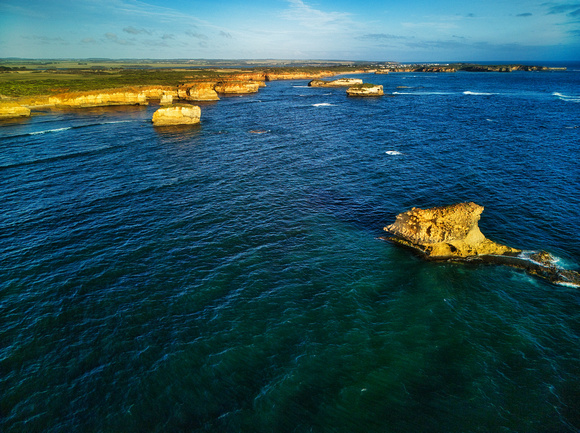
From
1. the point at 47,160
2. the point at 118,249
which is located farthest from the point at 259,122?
the point at 118,249

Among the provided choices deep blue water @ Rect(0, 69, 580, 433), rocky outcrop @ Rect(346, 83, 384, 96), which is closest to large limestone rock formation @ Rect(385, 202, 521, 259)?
deep blue water @ Rect(0, 69, 580, 433)

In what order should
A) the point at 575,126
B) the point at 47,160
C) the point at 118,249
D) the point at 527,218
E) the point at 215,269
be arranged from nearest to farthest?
the point at 215,269
the point at 118,249
the point at 527,218
the point at 47,160
the point at 575,126

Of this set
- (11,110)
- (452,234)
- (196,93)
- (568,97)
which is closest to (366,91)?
(196,93)

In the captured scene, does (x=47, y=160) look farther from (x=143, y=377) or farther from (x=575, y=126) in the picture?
(x=575, y=126)

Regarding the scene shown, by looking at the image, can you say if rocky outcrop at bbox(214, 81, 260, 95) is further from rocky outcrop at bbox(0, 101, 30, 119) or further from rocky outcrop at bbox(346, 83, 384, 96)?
rocky outcrop at bbox(0, 101, 30, 119)

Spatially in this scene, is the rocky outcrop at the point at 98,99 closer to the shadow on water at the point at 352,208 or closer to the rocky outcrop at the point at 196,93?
the rocky outcrop at the point at 196,93

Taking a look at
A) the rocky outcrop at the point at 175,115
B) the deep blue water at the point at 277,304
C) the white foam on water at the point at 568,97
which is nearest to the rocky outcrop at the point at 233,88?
the rocky outcrop at the point at 175,115

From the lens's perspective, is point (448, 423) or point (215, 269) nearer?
point (448, 423)
